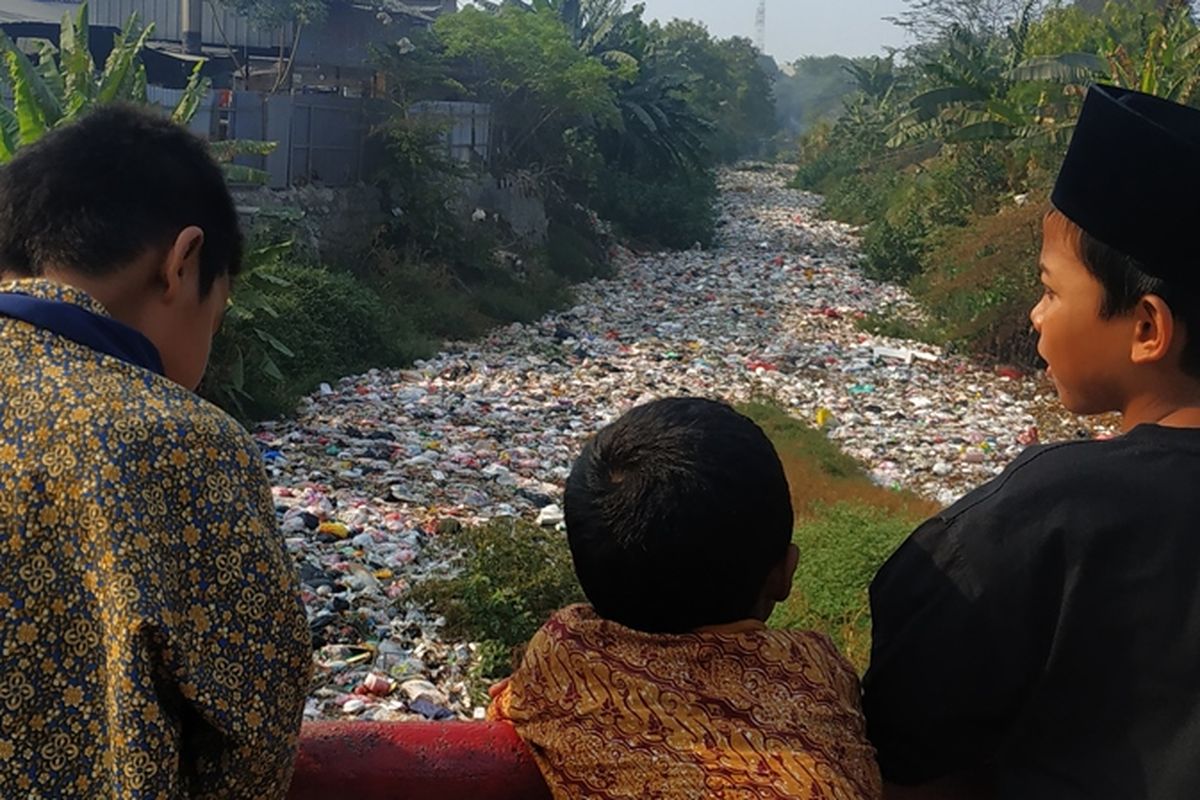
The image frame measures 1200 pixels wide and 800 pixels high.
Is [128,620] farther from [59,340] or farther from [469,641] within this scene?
[469,641]

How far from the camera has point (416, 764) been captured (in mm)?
1216

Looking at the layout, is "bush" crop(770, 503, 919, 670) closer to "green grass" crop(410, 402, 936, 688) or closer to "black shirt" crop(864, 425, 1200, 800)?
"green grass" crop(410, 402, 936, 688)

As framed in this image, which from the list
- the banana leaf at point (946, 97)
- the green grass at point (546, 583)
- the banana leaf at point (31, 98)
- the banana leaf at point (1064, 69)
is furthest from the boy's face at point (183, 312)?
the banana leaf at point (946, 97)

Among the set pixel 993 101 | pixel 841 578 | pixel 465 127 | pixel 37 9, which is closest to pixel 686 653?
pixel 841 578

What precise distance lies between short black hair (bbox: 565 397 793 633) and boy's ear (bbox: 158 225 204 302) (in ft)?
1.61

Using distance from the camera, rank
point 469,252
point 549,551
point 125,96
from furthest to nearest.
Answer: point 469,252
point 125,96
point 549,551

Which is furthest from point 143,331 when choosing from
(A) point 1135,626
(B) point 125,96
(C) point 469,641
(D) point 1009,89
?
(D) point 1009,89

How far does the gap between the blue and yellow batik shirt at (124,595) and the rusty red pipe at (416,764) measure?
0.18 ft

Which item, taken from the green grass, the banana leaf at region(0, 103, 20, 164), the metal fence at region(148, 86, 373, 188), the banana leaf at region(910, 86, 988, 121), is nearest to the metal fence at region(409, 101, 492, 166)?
the metal fence at region(148, 86, 373, 188)

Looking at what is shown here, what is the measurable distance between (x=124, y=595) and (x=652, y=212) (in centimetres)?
2084

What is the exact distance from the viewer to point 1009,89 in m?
15.0

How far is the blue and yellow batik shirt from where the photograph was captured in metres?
1.11

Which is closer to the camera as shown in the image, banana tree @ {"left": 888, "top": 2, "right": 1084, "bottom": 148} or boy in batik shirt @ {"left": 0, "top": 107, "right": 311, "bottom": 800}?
boy in batik shirt @ {"left": 0, "top": 107, "right": 311, "bottom": 800}

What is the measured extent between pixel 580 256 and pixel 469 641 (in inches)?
515
